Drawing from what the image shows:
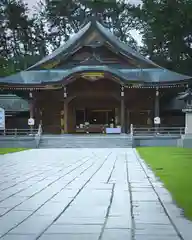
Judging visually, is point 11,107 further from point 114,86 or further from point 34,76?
point 114,86

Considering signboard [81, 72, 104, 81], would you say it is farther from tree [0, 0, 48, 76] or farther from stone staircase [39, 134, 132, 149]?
tree [0, 0, 48, 76]

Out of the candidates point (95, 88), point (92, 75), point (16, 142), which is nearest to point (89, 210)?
point (16, 142)

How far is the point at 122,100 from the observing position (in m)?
28.7

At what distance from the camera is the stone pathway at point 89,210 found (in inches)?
171

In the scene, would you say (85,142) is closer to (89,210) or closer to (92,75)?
(92,75)

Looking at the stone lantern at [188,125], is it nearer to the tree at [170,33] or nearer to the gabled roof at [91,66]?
the gabled roof at [91,66]

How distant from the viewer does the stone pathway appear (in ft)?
14.3

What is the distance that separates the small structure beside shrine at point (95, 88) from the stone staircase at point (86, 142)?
3.07 metres

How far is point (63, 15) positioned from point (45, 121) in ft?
76.9

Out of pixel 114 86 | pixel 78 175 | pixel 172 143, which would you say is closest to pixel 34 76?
pixel 114 86

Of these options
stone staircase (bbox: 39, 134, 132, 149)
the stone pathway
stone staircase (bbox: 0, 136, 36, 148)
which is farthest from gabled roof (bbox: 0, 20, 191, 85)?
the stone pathway

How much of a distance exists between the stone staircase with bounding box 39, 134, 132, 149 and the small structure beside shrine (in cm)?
307

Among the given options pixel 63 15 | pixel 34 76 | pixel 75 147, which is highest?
pixel 63 15

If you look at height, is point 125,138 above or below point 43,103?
below
